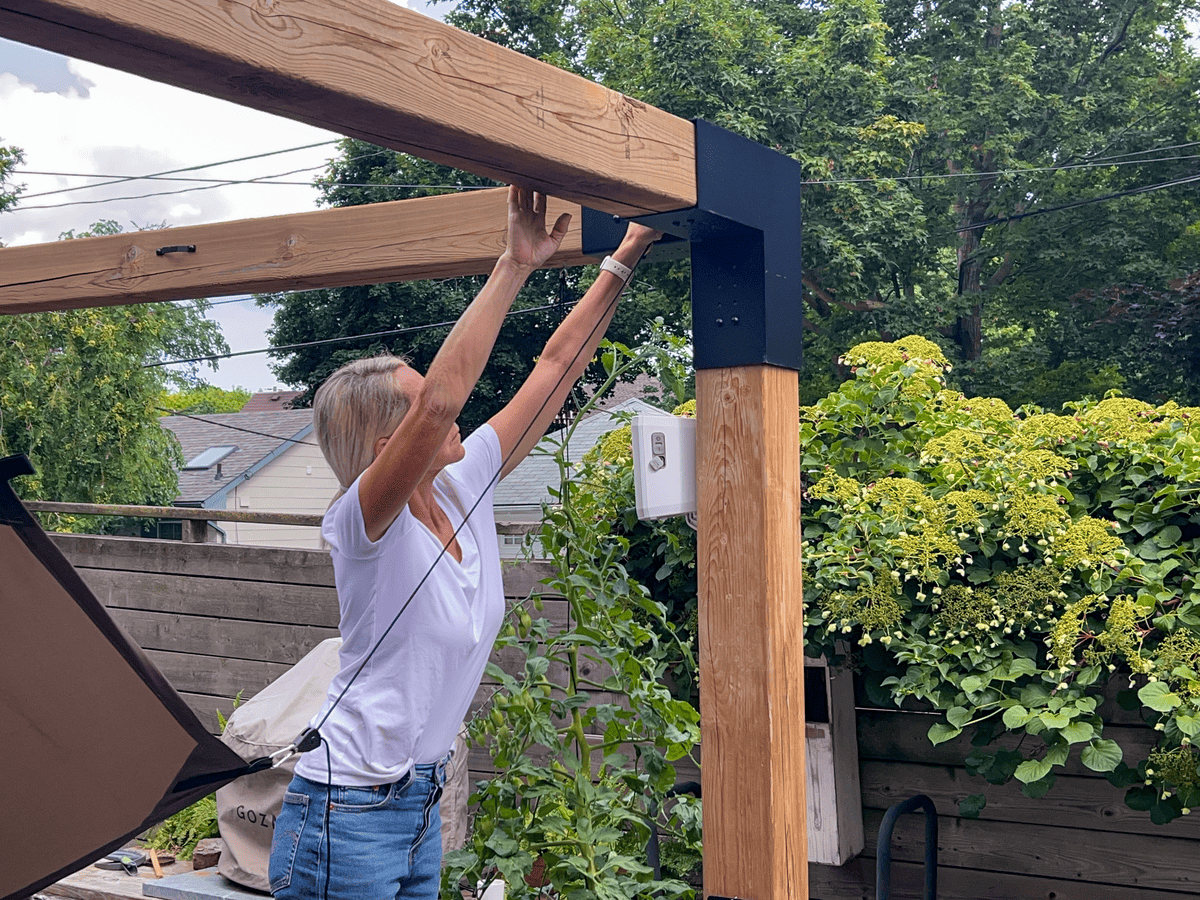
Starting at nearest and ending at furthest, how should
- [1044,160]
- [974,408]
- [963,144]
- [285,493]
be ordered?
[974,408], [963,144], [1044,160], [285,493]

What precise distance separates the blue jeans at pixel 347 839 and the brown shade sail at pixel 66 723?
25 cm

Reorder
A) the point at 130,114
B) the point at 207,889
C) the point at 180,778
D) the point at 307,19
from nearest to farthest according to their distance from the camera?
the point at 307,19
the point at 180,778
the point at 207,889
the point at 130,114

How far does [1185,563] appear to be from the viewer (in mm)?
1894

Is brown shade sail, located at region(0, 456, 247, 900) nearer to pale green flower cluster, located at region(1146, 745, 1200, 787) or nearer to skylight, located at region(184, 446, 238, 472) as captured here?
pale green flower cluster, located at region(1146, 745, 1200, 787)

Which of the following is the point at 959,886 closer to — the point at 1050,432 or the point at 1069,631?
the point at 1069,631

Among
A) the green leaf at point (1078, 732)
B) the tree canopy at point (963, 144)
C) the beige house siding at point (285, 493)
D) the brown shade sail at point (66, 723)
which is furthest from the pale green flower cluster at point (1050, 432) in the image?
the beige house siding at point (285, 493)

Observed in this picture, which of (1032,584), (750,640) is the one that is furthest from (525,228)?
(1032,584)

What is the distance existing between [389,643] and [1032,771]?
119cm

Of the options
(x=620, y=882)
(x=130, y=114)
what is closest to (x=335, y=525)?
(x=620, y=882)

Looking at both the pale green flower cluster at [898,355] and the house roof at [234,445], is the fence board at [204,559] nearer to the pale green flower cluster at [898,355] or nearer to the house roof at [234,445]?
the pale green flower cluster at [898,355]

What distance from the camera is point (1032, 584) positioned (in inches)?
76.0

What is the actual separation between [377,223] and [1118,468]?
1.49 m

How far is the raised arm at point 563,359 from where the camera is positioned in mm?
1738

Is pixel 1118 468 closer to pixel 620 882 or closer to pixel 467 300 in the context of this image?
pixel 620 882
